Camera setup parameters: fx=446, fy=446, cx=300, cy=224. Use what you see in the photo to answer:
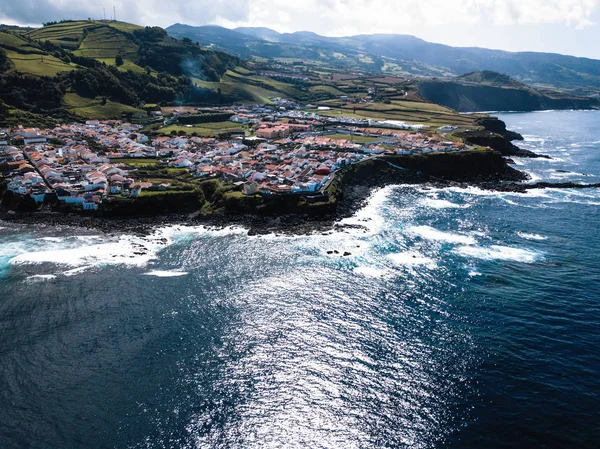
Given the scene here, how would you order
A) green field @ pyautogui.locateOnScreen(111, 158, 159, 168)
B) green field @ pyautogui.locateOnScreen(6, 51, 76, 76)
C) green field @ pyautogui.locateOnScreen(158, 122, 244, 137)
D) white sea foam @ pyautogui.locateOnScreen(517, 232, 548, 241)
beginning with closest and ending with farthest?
white sea foam @ pyautogui.locateOnScreen(517, 232, 548, 241)
green field @ pyautogui.locateOnScreen(111, 158, 159, 168)
green field @ pyautogui.locateOnScreen(158, 122, 244, 137)
green field @ pyautogui.locateOnScreen(6, 51, 76, 76)

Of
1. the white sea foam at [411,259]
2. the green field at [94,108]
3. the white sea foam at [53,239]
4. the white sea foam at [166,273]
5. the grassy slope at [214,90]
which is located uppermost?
the grassy slope at [214,90]

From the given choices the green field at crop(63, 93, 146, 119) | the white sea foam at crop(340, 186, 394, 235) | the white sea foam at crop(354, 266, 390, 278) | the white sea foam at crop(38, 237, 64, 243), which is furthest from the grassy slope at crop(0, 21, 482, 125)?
the white sea foam at crop(354, 266, 390, 278)

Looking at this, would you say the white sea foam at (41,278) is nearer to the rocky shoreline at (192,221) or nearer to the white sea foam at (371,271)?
the rocky shoreline at (192,221)

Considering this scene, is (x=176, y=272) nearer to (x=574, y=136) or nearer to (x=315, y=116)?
(x=315, y=116)

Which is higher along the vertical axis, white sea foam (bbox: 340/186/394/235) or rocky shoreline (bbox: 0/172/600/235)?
white sea foam (bbox: 340/186/394/235)

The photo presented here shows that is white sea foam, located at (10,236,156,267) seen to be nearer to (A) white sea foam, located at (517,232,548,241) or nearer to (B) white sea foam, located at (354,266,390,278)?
(B) white sea foam, located at (354,266,390,278)

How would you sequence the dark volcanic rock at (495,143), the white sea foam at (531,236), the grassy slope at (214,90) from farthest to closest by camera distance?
the grassy slope at (214,90), the dark volcanic rock at (495,143), the white sea foam at (531,236)

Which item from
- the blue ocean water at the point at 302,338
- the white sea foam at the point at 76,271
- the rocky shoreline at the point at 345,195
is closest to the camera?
the blue ocean water at the point at 302,338

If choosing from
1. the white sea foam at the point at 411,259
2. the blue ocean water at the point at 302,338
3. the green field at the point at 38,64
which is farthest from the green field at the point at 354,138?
the green field at the point at 38,64
